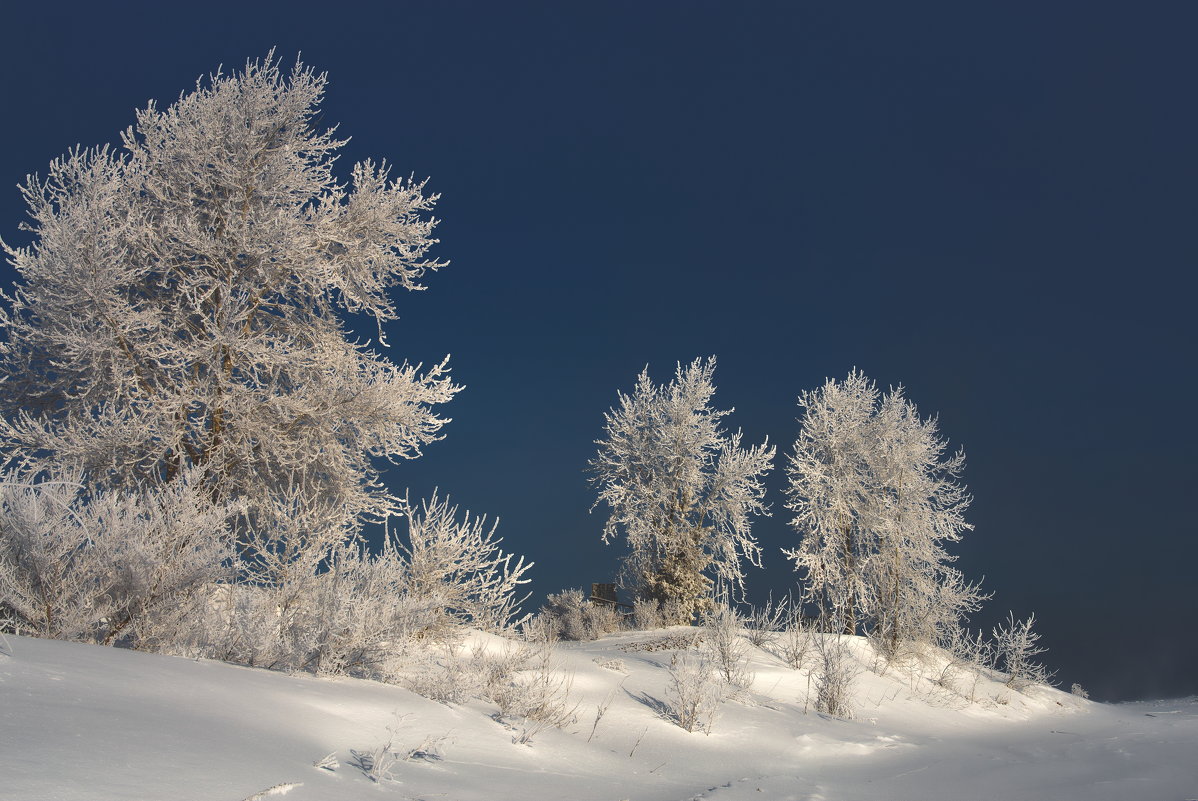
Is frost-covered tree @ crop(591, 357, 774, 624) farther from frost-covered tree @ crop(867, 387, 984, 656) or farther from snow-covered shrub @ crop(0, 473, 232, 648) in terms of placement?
snow-covered shrub @ crop(0, 473, 232, 648)

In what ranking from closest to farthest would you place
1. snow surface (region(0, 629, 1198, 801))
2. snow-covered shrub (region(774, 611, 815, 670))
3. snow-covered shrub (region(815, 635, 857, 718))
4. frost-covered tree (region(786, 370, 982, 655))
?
snow surface (region(0, 629, 1198, 801)) < snow-covered shrub (region(815, 635, 857, 718)) < snow-covered shrub (region(774, 611, 815, 670)) < frost-covered tree (region(786, 370, 982, 655))

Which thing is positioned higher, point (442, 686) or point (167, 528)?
point (167, 528)

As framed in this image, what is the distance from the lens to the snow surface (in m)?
3.22

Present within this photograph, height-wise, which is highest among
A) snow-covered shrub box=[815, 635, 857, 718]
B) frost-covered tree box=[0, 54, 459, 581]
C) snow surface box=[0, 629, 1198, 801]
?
frost-covered tree box=[0, 54, 459, 581]

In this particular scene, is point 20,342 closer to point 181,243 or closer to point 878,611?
point 181,243

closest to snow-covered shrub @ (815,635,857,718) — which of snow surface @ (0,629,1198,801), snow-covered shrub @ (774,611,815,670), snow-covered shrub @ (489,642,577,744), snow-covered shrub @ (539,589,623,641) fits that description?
snow surface @ (0,629,1198,801)

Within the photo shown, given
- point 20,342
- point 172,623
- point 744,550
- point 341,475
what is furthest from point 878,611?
point 20,342

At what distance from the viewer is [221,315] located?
39.4ft

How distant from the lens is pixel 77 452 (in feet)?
Answer: 35.5

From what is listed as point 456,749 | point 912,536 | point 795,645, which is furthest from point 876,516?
point 456,749

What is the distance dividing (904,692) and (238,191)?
1313 centimetres

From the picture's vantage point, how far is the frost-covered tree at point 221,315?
11.1 meters

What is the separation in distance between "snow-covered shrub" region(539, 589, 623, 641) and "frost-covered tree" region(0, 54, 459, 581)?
26.1 ft

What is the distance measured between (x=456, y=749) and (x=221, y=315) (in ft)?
30.1
